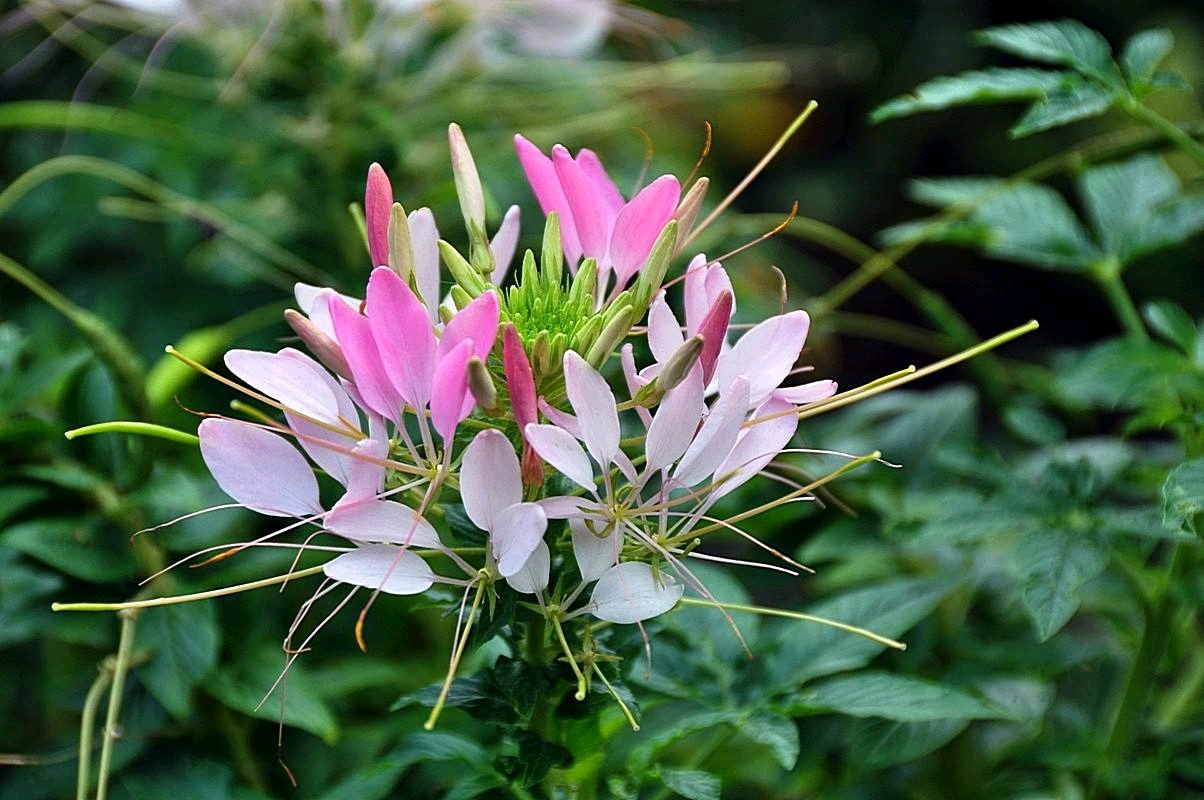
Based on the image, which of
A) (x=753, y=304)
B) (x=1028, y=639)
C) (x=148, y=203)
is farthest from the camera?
(x=148, y=203)

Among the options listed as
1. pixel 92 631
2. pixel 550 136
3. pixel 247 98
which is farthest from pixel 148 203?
pixel 92 631

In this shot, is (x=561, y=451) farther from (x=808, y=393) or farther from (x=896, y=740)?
(x=896, y=740)

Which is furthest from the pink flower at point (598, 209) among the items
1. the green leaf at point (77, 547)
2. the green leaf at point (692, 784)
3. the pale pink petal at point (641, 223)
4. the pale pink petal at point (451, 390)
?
the green leaf at point (77, 547)

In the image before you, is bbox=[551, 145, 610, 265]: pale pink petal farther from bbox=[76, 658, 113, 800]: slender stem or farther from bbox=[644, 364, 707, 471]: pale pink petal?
bbox=[76, 658, 113, 800]: slender stem

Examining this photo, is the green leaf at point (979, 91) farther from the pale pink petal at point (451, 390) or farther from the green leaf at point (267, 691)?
the green leaf at point (267, 691)

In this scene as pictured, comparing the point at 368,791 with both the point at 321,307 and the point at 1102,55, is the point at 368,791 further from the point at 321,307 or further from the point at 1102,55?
the point at 1102,55

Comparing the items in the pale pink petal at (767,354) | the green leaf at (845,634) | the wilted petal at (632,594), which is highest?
the pale pink petal at (767,354)

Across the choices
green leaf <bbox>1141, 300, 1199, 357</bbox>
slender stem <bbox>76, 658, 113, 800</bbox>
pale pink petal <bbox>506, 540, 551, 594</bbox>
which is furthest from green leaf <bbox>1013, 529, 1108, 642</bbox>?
slender stem <bbox>76, 658, 113, 800</bbox>
